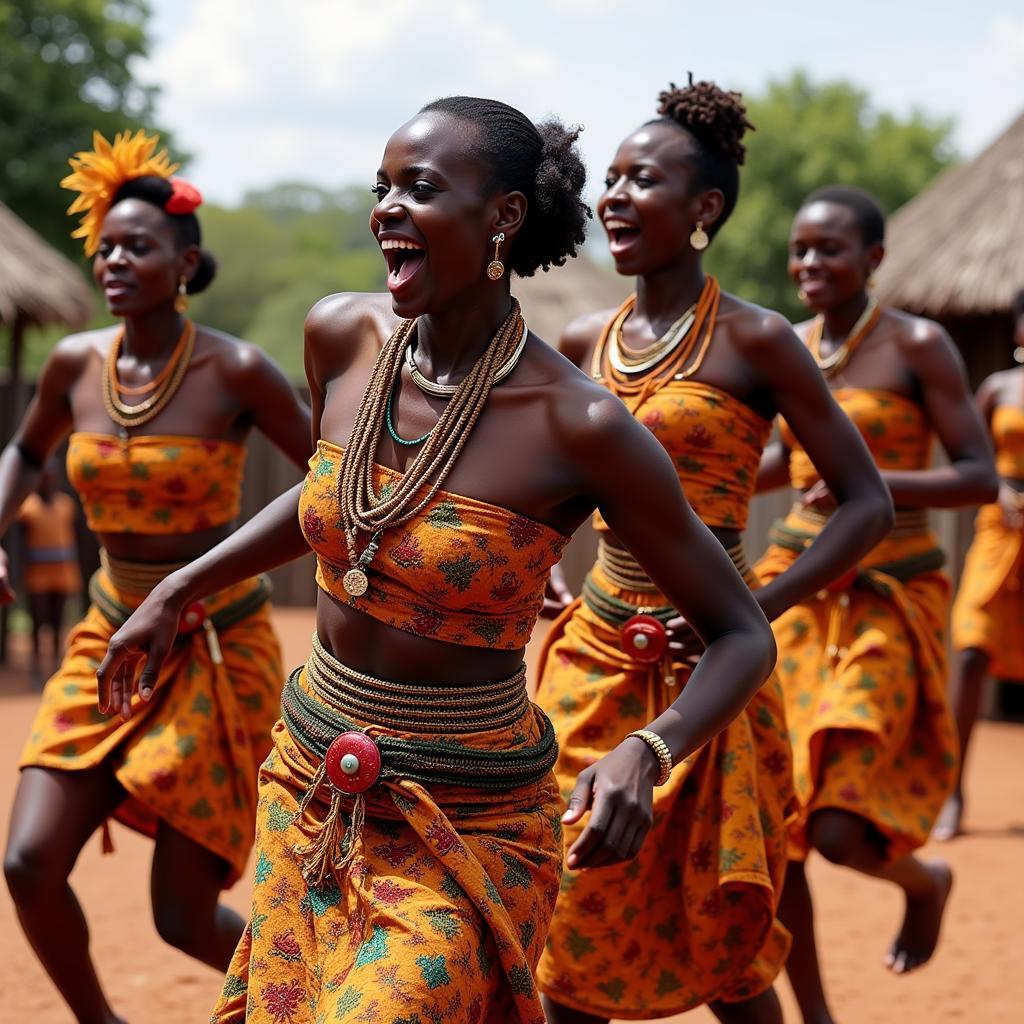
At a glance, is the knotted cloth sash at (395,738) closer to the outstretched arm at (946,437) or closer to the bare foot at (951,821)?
the outstretched arm at (946,437)

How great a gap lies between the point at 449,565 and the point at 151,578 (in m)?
2.04

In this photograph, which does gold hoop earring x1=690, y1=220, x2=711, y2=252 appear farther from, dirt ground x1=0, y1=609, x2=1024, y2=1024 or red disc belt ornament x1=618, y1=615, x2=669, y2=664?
dirt ground x1=0, y1=609, x2=1024, y2=1024

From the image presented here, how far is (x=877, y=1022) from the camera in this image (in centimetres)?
554

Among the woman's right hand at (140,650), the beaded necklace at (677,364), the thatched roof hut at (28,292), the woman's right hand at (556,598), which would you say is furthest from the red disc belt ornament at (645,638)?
the thatched roof hut at (28,292)

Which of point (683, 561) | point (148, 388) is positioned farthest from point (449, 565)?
point (148, 388)

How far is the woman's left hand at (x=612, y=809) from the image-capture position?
2508 millimetres

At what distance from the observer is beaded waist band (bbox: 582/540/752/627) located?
421cm

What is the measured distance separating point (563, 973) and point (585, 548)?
11.8 m

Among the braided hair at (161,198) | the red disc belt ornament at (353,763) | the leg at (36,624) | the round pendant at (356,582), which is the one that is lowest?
the leg at (36,624)

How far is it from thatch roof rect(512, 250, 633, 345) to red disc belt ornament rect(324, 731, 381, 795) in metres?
22.0

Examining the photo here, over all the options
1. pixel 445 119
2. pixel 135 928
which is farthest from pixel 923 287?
pixel 445 119

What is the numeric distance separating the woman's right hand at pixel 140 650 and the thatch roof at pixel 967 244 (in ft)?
33.1

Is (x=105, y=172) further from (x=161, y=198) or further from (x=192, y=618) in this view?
(x=192, y=618)

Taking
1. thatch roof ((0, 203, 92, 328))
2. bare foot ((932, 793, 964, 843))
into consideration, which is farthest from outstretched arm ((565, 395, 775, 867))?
thatch roof ((0, 203, 92, 328))
